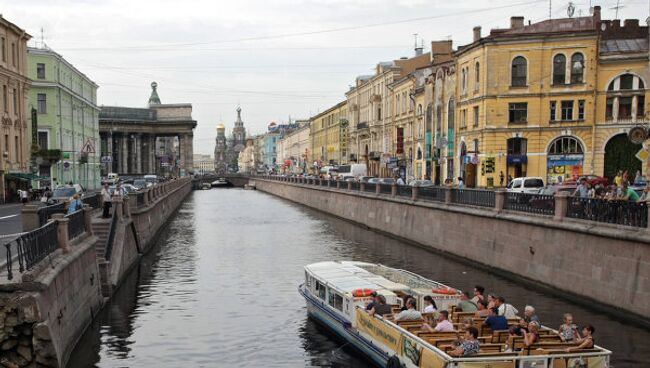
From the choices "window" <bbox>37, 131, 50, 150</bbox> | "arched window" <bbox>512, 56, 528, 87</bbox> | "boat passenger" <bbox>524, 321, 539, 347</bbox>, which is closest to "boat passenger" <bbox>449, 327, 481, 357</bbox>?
"boat passenger" <bbox>524, 321, 539, 347</bbox>

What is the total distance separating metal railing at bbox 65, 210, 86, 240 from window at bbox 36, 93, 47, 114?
49509 millimetres

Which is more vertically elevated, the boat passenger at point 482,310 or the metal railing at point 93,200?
the metal railing at point 93,200

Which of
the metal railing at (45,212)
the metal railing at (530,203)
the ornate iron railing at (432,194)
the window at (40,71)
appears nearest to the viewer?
the metal railing at (45,212)

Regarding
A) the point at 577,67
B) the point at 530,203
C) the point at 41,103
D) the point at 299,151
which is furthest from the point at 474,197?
the point at 299,151

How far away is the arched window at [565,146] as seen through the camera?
52938 mm

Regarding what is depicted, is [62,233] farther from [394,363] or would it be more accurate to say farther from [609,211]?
[609,211]

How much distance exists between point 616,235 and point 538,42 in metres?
34.8

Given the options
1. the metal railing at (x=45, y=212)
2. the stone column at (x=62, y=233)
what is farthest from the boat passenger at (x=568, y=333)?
the metal railing at (x=45, y=212)

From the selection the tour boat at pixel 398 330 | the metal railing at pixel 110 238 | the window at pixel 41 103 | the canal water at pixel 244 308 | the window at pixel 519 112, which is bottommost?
the canal water at pixel 244 308

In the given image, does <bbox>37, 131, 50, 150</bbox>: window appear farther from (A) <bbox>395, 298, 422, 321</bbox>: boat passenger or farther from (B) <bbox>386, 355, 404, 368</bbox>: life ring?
(B) <bbox>386, 355, 404, 368</bbox>: life ring

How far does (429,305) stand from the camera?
18000mm

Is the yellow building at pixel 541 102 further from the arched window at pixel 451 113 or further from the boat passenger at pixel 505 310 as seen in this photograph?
the boat passenger at pixel 505 310

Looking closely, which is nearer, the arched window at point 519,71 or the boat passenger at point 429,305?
the boat passenger at point 429,305

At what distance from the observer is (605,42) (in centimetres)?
5459
